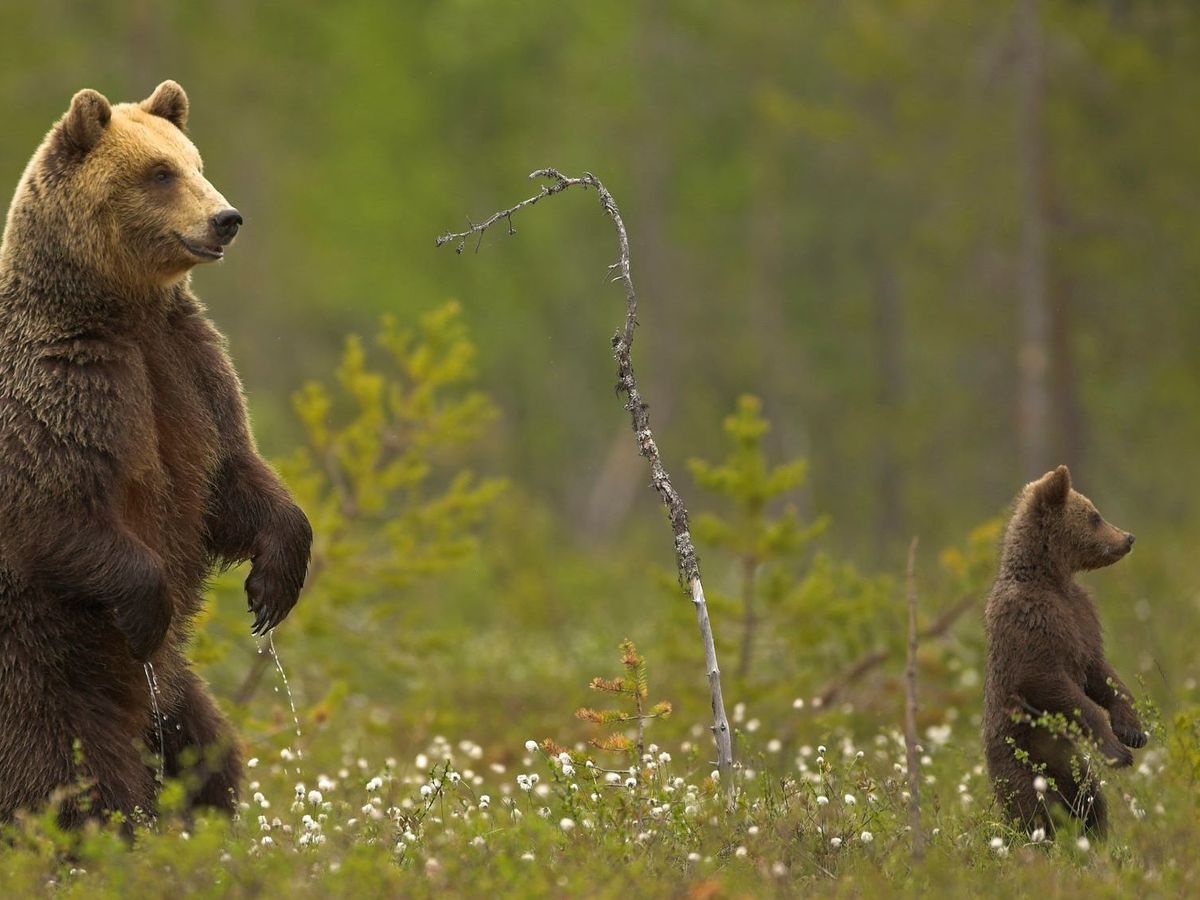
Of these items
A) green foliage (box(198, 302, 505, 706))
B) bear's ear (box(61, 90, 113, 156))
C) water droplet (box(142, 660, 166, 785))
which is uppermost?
green foliage (box(198, 302, 505, 706))

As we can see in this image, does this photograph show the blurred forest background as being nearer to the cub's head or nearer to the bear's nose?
the cub's head

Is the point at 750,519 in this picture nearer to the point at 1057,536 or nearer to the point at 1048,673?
the point at 1057,536

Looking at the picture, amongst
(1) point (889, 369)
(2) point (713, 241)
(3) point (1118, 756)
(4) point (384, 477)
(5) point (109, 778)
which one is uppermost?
(2) point (713, 241)

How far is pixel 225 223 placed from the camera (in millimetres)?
6039

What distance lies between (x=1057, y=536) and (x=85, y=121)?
4.00m

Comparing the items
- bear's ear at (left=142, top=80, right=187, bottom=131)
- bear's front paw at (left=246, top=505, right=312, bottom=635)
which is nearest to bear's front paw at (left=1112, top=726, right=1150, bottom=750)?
bear's front paw at (left=246, top=505, right=312, bottom=635)

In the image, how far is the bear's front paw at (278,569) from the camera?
6602 millimetres

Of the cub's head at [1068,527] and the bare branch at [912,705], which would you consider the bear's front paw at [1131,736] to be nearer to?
the cub's head at [1068,527]

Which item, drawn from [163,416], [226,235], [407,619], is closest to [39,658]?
[163,416]

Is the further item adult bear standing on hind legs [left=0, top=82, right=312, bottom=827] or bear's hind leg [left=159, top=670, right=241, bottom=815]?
bear's hind leg [left=159, top=670, right=241, bottom=815]

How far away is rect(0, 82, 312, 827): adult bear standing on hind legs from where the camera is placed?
19.1 ft

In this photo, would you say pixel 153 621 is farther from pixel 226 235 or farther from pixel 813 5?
pixel 813 5

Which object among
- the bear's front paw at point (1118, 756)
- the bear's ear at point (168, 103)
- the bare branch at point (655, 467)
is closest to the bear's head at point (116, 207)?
the bear's ear at point (168, 103)

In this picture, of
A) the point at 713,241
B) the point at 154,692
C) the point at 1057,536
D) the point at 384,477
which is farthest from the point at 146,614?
the point at 713,241
